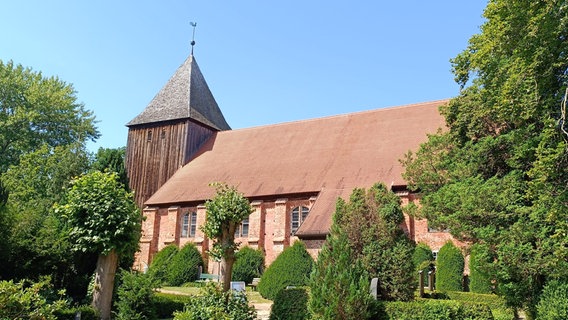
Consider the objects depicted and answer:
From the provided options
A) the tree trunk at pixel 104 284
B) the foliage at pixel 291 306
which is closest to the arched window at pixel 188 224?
the tree trunk at pixel 104 284


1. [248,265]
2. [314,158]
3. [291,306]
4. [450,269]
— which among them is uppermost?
[314,158]

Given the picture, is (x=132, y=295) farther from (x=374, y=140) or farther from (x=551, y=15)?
(x=374, y=140)

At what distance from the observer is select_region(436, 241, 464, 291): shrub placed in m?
19.9

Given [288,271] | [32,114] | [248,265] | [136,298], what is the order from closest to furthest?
1. [136,298]
2. [288,271]
3. [248,265]
4. [32,114]

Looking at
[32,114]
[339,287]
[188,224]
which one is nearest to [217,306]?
[339,287]

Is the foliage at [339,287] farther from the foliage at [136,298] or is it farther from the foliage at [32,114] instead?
the foliage at [32,114]

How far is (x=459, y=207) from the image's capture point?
14047 mm

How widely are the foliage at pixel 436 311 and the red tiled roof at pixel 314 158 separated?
864 cm

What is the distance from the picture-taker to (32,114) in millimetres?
36781

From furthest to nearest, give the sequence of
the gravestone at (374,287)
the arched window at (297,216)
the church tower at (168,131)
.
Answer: the church tower at (168,131)
the arched window at (297,216)
the gravestone at (374,287)

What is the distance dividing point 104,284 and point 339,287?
252 inches

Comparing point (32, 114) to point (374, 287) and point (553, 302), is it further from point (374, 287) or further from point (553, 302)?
point (553, 302)

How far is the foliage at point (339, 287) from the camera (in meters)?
→ 11.4

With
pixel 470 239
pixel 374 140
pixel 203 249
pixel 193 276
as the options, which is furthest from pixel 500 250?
pixel 203 249
